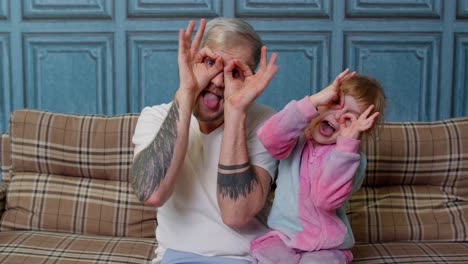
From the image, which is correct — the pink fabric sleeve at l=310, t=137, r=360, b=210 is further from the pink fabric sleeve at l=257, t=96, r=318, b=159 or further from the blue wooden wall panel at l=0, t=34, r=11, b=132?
the blue wooden wall panel at l=0, t=34, r=11, b=132

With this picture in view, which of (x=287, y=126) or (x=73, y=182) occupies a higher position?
(x=287, y=126)

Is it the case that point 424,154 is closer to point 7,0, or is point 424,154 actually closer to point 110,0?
point 110,0

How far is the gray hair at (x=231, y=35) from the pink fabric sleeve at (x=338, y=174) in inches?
14.0

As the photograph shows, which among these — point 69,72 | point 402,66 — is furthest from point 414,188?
point 69,72

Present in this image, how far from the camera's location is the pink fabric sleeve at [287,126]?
1.40 meters

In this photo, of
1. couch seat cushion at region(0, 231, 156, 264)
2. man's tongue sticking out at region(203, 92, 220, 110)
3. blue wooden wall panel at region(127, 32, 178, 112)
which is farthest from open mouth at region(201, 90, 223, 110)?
blue wooden wall panel at region(127, 32, 178, 112)

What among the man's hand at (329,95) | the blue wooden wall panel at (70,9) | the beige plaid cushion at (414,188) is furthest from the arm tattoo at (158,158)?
the blue wooden wall panel at (70,9)

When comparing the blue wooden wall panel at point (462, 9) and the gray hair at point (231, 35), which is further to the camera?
the blue wooden wall panel at point (462, 9)

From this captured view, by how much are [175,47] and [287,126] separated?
48.6 inches

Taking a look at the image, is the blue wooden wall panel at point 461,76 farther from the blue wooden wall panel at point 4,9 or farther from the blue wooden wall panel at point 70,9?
the blue wooden wall panel at point 4,9

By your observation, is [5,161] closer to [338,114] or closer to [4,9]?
[4,9]

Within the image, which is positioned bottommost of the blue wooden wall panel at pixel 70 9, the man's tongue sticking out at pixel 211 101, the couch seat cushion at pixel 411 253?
the couch seat cushion at pixel 411 253

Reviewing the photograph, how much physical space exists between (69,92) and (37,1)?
0.42 metres

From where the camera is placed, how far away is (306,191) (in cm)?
147
